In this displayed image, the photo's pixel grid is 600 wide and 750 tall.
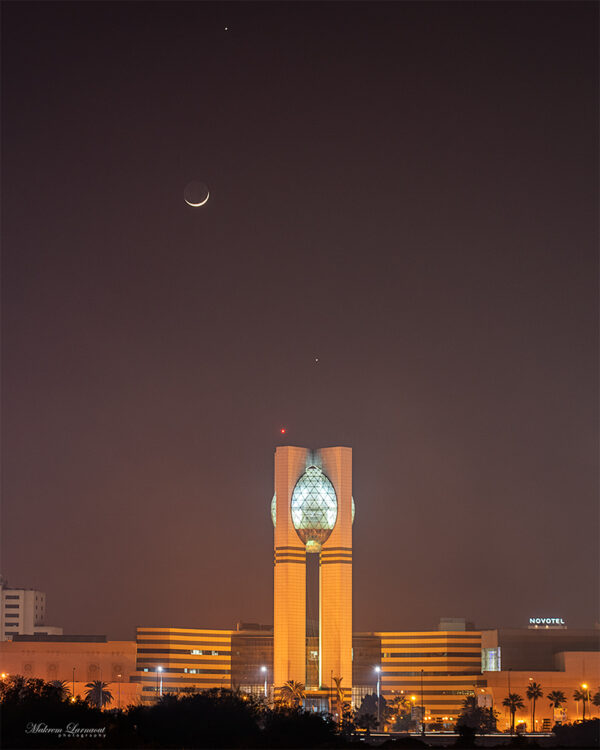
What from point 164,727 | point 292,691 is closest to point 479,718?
point 292,691

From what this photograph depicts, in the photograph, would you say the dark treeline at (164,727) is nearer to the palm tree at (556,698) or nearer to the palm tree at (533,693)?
the palm tree at (533,693)

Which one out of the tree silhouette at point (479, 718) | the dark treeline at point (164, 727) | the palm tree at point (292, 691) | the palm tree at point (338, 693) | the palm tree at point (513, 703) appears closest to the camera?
the dark treeline at point (164, 727)

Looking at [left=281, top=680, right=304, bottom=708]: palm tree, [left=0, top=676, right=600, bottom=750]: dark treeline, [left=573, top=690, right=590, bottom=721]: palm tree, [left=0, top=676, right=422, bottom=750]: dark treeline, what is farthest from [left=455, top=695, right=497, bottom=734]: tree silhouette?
[left=0, top=676, right=422, bottom=750]: dark treeline

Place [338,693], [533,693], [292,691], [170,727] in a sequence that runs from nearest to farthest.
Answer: [170,727] → [533,693] → [292,691] → [338,693]

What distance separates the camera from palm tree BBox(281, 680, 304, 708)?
630 feet

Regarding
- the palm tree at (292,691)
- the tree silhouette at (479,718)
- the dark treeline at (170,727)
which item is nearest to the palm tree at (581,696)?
the tree silhouette at (479,718)

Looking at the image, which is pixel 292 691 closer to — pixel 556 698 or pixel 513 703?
pixel 513 703

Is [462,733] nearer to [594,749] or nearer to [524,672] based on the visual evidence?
[594,749]

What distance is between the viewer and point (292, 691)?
195000mm

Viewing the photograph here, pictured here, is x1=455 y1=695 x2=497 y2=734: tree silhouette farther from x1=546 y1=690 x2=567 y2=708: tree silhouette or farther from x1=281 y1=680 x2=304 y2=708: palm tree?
x1=281 y1=680 x2=304 y2=708: palm tree

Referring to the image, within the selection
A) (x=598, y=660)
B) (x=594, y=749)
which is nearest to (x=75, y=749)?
(x=594, y=749)

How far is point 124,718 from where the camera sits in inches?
3656

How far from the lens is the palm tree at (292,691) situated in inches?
7554

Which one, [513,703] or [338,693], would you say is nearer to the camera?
[513,703]
